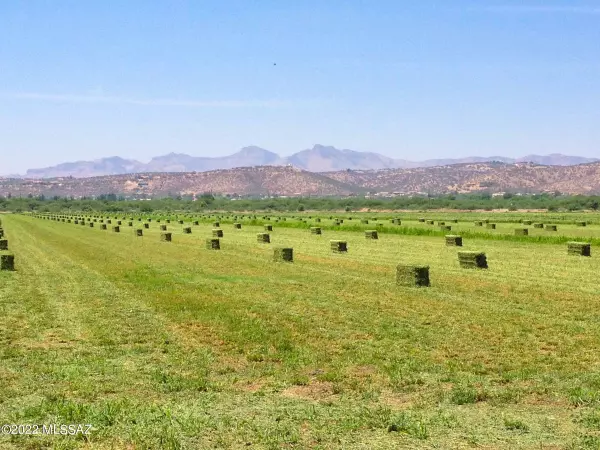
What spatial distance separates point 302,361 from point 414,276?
38.7 ft

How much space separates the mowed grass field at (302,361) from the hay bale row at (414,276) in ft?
2.32

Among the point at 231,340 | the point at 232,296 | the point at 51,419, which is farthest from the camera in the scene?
the point at 232,296

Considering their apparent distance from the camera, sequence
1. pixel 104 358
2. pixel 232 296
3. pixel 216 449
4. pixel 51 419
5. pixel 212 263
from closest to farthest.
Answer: pixel 216 449
pixel 51 419
pixel 104 358
pixel 232 296
pixel 212 263

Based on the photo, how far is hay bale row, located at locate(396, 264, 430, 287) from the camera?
81.3 ft

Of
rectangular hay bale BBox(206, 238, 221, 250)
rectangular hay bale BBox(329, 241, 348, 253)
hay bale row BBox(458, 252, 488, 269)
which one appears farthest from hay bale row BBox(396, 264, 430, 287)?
rectangular hay bale BBox(206, 238, 221, 250)

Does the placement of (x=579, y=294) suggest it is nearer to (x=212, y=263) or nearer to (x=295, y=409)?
(x=295, y=409)

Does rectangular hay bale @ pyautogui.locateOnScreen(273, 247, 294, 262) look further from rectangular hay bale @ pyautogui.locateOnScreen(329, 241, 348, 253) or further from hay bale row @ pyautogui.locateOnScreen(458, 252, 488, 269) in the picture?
hay bale row @ pyautogui.locateOnScreen(458, 252, 488, 269)

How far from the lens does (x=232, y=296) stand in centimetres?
2206

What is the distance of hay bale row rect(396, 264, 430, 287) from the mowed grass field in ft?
2.32

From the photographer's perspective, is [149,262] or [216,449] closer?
[216,449]

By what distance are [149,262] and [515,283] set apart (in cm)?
A: 1648

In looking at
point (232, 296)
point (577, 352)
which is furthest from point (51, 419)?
point (232, 296)

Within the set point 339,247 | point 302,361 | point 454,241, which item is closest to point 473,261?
point 339,247

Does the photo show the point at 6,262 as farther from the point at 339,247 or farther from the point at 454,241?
the point at 454,241
